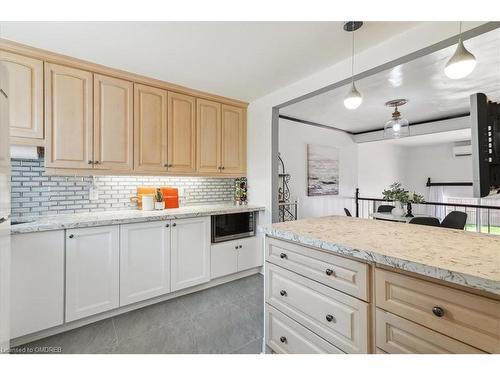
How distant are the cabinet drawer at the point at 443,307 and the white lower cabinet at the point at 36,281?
2253mm

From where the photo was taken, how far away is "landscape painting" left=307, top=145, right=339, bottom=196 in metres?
4.38

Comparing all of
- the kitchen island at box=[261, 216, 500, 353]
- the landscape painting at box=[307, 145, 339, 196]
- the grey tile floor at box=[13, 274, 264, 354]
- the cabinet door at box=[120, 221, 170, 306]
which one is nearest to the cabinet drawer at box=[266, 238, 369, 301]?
the kitchen island at box=[261, 216, 500, 353]

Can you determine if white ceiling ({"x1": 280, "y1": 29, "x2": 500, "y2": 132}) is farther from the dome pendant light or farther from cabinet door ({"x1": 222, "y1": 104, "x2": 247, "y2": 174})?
the dome pendant light

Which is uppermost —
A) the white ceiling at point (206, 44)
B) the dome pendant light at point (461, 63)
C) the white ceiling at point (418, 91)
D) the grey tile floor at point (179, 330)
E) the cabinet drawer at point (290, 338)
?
the white ceiling at point (418, 91)

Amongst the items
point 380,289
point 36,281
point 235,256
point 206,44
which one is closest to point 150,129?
point 206,44

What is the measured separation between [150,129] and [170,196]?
0.82 m

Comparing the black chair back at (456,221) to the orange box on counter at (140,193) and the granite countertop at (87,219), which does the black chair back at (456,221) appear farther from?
the orange box on counter at (140,193)

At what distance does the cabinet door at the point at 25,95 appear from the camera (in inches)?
76.2

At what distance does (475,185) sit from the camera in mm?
827

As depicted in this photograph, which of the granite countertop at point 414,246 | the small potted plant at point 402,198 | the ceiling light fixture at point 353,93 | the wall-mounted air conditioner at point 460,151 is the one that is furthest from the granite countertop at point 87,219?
the wall-mounted air conditioner at point 460,151

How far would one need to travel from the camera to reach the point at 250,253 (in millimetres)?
3115
